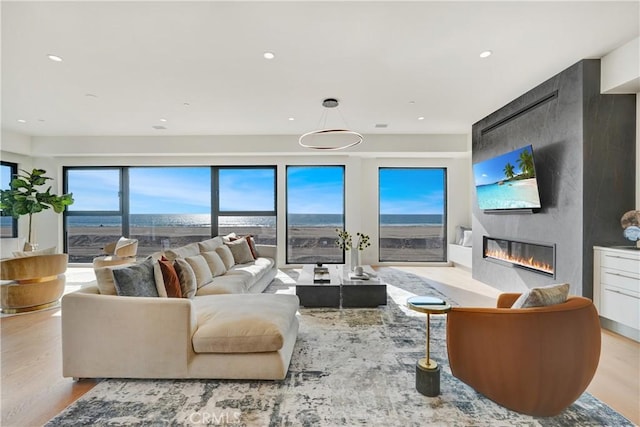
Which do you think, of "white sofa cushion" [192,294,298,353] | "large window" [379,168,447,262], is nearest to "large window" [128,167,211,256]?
"large window" [379,168,447,262]

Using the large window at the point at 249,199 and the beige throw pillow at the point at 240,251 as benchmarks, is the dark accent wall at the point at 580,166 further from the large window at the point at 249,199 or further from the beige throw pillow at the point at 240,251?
the large window at the point at 249,199

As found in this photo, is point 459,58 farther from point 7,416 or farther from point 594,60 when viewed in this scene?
point 7,416

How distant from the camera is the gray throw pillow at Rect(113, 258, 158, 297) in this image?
219 cm

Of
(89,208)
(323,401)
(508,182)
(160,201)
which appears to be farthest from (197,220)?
(508,182)

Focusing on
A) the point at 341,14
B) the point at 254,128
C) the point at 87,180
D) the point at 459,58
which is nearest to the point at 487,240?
the point at 459,58

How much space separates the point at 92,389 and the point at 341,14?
11.4 ft

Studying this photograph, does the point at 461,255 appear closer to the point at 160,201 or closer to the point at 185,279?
the point at 185,279

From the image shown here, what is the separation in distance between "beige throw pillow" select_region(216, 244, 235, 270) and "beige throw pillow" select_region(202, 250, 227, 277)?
25cm

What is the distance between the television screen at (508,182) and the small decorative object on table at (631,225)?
790 mm

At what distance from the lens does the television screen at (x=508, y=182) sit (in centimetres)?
370

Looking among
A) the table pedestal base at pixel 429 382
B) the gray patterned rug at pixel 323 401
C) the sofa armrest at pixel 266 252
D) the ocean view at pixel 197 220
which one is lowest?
the gray patterned rug at pixel 323 401

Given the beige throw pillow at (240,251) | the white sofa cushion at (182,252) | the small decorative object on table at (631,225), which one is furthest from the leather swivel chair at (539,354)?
the beige throw pillow at (240,251)

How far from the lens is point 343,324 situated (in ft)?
10.5

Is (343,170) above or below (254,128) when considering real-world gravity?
below
